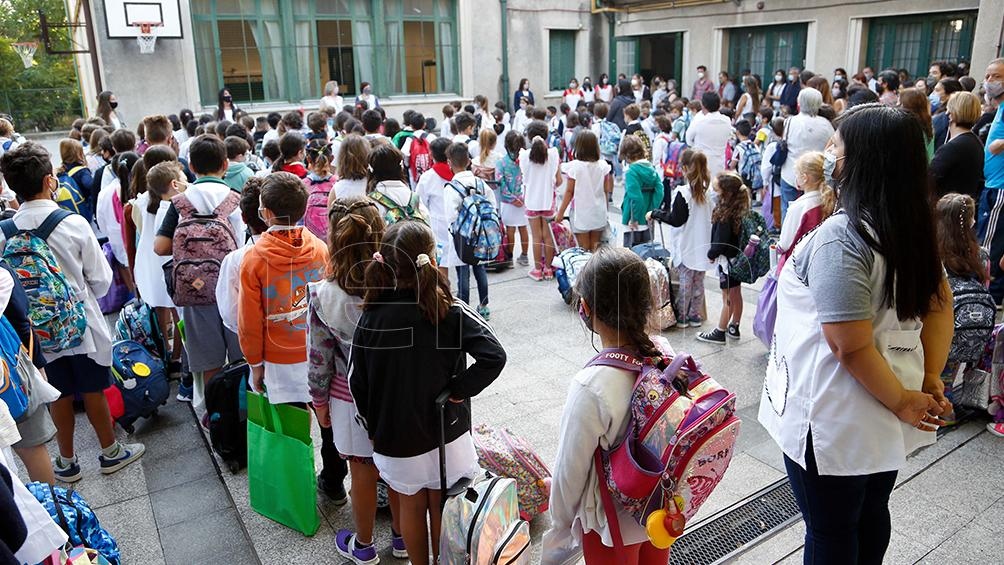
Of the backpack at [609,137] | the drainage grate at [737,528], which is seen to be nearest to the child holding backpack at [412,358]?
the drainage grate at [737,528]

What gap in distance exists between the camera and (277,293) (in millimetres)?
3059

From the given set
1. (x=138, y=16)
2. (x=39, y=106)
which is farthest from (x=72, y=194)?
(x=39, y=106)

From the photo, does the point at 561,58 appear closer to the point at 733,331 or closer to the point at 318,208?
the point at 733,331

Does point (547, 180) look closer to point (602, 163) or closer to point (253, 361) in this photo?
point (602, 163)

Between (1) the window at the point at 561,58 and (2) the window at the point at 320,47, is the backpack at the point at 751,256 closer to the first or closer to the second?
(2) the window at the point at 320,47

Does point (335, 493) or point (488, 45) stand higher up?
point (488, 45)

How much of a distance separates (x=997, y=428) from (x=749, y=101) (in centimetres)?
924

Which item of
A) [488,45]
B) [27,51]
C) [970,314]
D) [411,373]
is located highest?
[488,45]

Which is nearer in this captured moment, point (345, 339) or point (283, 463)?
point (345, 339)

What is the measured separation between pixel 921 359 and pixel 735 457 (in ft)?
5.91

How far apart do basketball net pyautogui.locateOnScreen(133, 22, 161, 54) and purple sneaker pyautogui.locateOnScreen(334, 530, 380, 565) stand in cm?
1409

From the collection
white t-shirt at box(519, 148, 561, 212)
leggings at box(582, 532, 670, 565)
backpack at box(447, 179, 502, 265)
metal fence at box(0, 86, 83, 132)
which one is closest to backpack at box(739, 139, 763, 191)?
white t-shirt at box(519, 148, 561, 212)

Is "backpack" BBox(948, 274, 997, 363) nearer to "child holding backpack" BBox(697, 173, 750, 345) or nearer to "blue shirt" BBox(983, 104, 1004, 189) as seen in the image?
"child holding backpack" BBox(697, 173, 750, 345)

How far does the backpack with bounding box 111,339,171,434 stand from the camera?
13.2 ft
